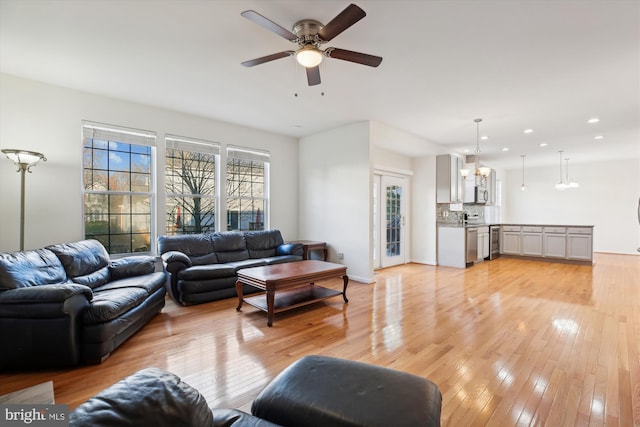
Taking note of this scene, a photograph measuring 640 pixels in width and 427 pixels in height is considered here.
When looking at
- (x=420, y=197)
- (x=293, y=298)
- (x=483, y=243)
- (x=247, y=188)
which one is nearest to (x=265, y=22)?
(x=293, y=298)

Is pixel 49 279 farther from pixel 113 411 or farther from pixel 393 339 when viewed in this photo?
pixel 393 339

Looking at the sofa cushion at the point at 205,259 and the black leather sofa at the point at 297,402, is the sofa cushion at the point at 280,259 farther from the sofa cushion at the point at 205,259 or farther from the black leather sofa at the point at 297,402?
the black leather sofa at the point at 297,402

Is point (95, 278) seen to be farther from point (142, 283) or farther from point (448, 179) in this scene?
point (448, 179)

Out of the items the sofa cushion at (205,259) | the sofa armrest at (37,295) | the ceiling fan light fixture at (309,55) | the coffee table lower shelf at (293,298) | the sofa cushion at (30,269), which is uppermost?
the ceiling fan light fixture at (309,55)

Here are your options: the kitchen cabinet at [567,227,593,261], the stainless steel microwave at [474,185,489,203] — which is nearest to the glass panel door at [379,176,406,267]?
the stainless steel microwave at [474,185,489,203]

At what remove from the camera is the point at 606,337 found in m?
2.93

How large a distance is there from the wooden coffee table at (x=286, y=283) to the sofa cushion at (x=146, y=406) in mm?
2387

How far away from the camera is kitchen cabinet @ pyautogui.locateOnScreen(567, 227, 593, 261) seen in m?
6.73

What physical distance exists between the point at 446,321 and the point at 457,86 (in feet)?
9.59

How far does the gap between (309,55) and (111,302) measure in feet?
8.89

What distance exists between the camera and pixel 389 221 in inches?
268

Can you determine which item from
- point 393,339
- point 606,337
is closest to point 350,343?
point 393,339

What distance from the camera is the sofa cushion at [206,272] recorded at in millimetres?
3916

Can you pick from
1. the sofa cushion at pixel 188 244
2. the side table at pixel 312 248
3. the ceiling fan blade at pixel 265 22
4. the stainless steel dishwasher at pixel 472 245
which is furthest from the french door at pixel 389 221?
the ceiling fan blade at pixel 265 22
